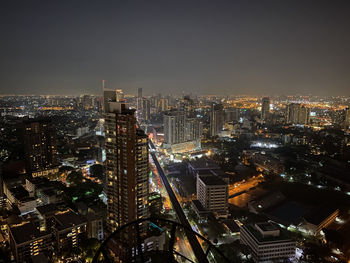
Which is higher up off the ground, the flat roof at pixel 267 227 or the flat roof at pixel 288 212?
the flat roof at pixel 267 227

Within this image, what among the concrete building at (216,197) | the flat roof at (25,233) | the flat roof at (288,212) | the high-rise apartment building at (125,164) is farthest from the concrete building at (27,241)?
the flat roof at (288,212)

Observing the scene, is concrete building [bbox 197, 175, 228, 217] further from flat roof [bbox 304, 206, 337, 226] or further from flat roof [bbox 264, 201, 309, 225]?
flat roof [bbox 304, 206, 337, 226]

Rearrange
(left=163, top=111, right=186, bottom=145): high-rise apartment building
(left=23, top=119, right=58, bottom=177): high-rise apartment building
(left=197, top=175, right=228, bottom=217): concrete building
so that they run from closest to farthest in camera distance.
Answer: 1. (left=197, top=175, right=228, bottom=217): concrete building
2. (left=23, top=119, right=58, bottom=177): high-rise apartment building
3. (left=163, top=111, right=186, bottom=145): high-rise apartment building

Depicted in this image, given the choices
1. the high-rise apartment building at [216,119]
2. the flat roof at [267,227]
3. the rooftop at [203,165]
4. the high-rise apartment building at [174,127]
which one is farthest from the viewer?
the high-rise apartment building at [216,119]

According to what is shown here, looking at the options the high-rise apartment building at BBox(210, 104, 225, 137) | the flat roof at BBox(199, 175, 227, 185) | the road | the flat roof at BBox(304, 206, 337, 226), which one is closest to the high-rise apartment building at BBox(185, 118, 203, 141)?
the high-rise apartment building at BBox(210, 104, 225, 137)

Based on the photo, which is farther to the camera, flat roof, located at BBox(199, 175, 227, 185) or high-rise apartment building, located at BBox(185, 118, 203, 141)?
high-rise apartment building, located at BBox(185, 118, 203, 141)

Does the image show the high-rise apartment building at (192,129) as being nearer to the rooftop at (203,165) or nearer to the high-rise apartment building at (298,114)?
the rooftop at (203,165)

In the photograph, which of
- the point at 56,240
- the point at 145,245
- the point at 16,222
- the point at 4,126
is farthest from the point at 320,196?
the point at 4,126

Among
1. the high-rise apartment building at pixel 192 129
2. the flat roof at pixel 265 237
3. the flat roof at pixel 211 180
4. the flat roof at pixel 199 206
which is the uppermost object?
the high-rise apartment building at pixel 192 129
